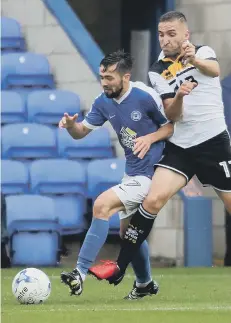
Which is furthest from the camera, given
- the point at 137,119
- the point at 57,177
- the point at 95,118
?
the point at 57,177

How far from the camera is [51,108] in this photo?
44.2ft

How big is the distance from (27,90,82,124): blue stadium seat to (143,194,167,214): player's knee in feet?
19.1

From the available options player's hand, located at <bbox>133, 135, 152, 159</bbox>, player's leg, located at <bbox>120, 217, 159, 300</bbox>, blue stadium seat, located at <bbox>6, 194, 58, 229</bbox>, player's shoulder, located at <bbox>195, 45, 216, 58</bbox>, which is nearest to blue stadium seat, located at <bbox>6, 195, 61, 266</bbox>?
blue stadium seat, located at <bbox>6, 194, 58, 229</bbox>

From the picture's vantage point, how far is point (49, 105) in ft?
44.2

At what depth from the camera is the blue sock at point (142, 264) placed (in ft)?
26.3

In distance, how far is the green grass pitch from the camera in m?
6.43

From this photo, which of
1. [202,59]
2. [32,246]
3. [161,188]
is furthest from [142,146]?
[32,246]

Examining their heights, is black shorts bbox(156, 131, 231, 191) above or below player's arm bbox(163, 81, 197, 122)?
below

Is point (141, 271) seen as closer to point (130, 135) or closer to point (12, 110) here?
point (130, 135)

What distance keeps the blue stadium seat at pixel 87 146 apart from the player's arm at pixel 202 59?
5492 millimetres

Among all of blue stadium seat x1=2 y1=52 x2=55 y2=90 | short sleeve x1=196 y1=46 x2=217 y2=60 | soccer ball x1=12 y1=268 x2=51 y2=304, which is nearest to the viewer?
soccer ball x1=12 y1=268 x2=51 y2=304

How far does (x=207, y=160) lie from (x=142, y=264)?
836 millimetres

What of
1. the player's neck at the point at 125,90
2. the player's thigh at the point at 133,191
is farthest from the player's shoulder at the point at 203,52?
the player's thigh at the point at 133,191

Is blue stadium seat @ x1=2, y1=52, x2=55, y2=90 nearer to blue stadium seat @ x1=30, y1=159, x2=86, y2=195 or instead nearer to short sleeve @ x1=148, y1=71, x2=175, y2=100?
blue stadium seat @ x1=30, y1=159, x2=86, y2=195
